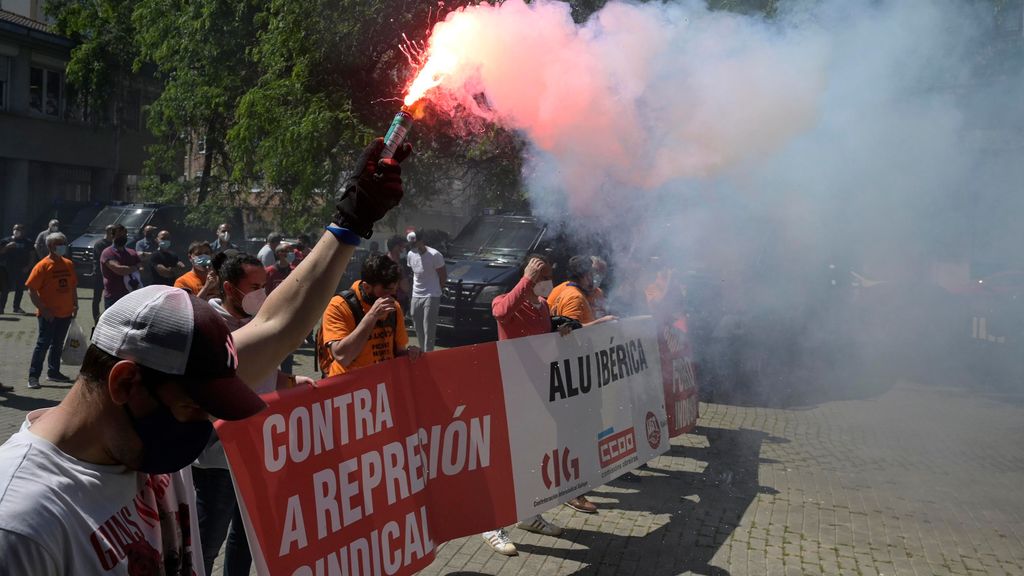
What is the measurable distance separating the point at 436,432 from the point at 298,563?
4.22ft

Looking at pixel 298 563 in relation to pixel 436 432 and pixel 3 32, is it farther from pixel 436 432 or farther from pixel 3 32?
pixel 3 32

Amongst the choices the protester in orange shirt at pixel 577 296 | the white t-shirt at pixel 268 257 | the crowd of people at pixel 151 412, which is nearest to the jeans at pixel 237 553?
the crowd of people at pixel 151 412

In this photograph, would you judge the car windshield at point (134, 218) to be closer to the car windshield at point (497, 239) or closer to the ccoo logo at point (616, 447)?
the car windshield at point (497, 239)

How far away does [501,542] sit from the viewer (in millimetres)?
5949

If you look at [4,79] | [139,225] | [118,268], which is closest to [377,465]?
[118,268]

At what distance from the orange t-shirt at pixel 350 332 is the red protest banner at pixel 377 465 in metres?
0.56

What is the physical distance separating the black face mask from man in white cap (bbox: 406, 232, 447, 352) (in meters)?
11.4

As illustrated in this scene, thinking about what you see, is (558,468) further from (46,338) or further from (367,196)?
(46,338)

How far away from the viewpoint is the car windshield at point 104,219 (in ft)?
79.0

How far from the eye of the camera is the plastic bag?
22.8 ft

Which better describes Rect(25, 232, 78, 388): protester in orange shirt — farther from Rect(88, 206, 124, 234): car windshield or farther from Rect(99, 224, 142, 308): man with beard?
Rect(88, 206, 124, 234): car windshield

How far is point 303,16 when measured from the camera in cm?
1606

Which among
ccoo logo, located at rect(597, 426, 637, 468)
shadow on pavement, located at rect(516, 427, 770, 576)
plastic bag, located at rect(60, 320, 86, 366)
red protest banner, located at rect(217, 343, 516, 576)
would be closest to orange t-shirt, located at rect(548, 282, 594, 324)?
ccoo logo, located at rect(597, 426, 637, 468)

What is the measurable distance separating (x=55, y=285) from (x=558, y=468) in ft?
24.2
